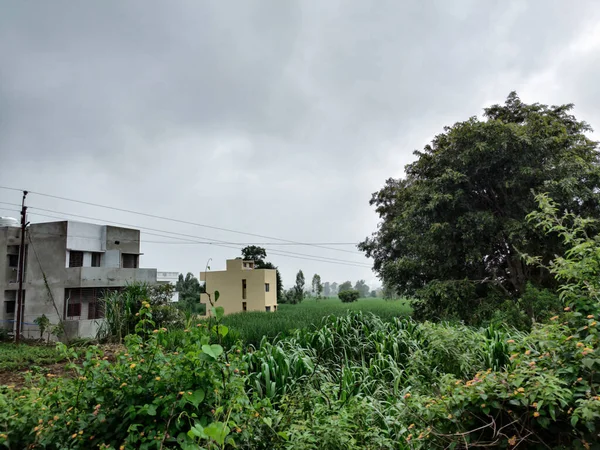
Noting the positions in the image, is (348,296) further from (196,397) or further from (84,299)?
(196,397)

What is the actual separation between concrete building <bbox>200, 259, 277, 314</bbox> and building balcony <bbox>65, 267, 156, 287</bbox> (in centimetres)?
909

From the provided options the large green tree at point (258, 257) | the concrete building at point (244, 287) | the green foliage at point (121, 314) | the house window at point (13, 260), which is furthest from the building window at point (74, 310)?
the large green tree at point (258, 257)

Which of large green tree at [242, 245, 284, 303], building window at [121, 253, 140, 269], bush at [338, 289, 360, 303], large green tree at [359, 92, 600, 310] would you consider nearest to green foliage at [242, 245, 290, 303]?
large green tree at [242, 245, 284, 303]

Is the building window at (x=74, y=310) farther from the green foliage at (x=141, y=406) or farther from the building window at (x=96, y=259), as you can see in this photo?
the green foliage at (x=141, y=406)

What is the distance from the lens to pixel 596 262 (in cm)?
184

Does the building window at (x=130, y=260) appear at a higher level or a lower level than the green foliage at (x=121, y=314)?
higher

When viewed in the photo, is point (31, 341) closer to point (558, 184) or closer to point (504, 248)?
point (504, 248)

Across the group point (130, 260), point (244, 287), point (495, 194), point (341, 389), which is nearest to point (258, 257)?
point (244, 287)

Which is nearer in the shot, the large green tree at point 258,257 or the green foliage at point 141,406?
the green foliage at point 141,406

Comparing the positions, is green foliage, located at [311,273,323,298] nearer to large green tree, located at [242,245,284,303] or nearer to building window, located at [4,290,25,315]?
large green tree, located at [242,245,284,303]

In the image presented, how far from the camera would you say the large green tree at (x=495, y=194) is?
28.8ft

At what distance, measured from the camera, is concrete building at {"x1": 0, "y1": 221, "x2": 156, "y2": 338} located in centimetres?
1387

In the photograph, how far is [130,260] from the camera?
16703 millimetres

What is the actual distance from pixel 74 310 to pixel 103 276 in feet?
5.22
